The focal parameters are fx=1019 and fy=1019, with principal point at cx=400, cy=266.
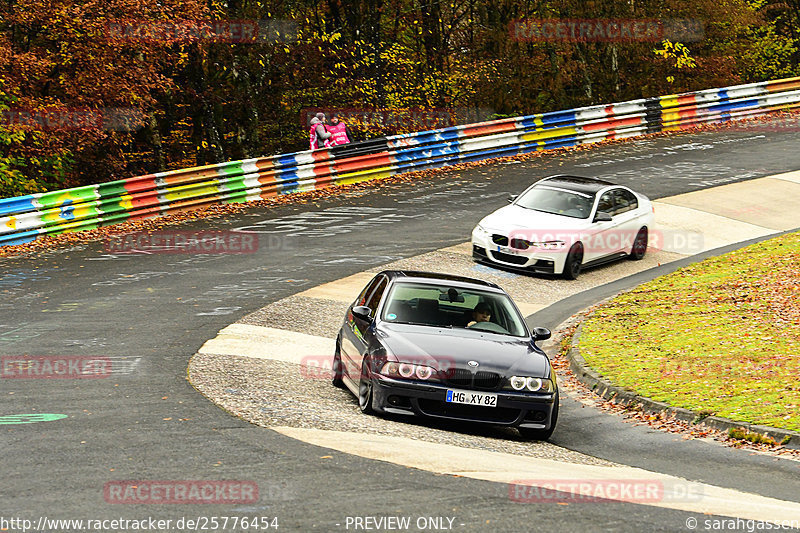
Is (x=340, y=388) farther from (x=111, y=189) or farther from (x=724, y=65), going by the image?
(x=724, y=65)

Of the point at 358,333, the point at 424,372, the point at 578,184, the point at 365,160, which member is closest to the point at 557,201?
the point at 578,184

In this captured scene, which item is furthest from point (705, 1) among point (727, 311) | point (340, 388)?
point (340, 388)

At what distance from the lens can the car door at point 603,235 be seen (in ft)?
63.7

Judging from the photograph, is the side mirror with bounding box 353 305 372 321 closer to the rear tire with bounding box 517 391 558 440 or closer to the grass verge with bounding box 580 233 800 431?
the rear tire with bounding box 517 391 558 440

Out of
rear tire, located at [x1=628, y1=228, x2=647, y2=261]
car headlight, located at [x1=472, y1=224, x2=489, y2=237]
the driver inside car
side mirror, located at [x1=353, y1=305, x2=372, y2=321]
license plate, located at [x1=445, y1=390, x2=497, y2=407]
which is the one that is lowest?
rear tire, located at [x1=628, y1=228, x2=647, y2=261]

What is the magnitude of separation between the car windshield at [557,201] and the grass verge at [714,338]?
2112 millimetres

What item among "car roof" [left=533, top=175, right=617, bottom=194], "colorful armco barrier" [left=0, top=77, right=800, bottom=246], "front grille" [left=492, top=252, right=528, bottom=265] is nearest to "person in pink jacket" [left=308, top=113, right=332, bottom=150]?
"colorful armco barrier" [left=0, top=77, right=800, bottom=246]

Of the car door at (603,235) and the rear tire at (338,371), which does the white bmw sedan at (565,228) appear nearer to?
the car door at (603,235)

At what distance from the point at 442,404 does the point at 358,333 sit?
164cm

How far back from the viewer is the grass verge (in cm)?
1141

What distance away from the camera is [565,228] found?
751 inches

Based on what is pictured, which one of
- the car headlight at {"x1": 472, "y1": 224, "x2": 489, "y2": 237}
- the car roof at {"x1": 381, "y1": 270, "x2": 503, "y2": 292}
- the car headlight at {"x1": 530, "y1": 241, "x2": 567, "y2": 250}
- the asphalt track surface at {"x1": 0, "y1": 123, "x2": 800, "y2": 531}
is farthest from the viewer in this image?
the car headlight at {"x1": 472, "y1": 224, "x2": 489, "y2": 237}

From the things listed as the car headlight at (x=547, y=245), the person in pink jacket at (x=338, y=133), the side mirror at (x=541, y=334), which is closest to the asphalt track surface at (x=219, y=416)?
the side mirror at (x=541, y=334)

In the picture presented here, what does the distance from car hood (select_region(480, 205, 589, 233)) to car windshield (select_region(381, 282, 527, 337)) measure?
754 centimetres
